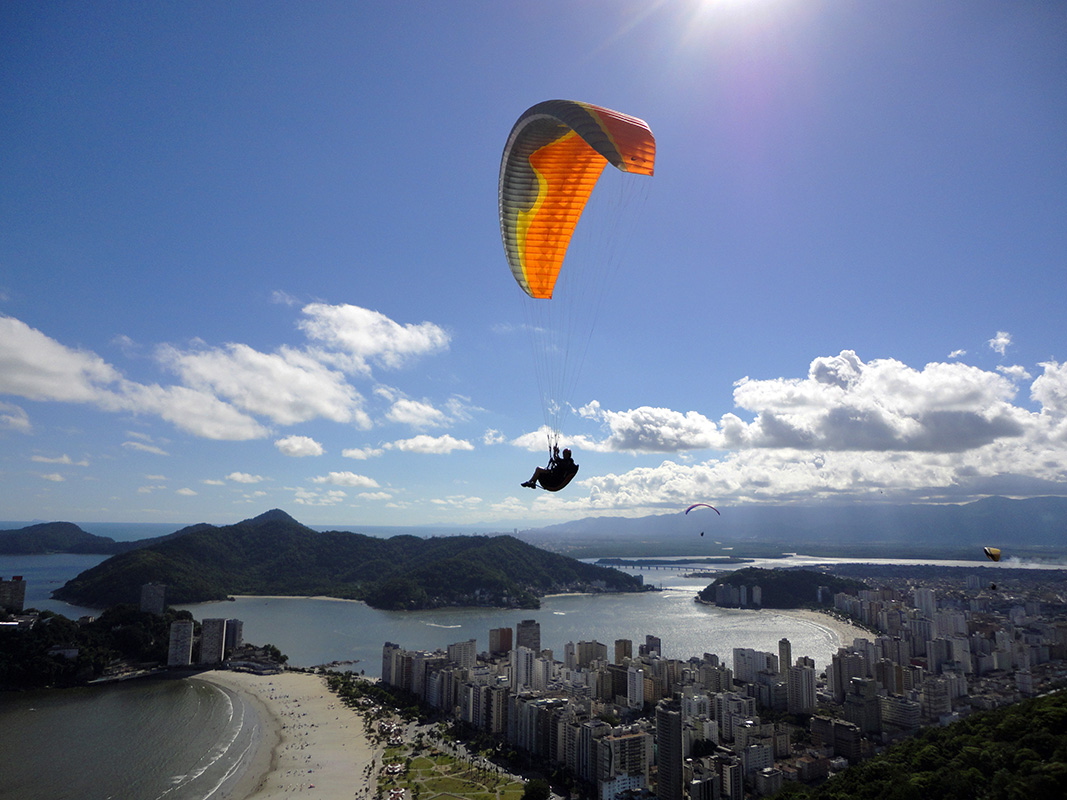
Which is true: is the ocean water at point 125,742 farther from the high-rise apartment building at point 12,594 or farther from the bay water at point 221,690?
the high-rise apartment building at point 12,594

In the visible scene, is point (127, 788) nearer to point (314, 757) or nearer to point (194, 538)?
point (314, 757)

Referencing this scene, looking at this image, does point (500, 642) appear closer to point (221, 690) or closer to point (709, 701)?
point (221, 690)

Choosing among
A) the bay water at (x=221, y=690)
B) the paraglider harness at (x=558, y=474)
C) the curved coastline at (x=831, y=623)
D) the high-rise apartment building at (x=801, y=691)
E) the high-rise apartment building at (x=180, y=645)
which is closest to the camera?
the paraglider harness at (x=558, y=474)

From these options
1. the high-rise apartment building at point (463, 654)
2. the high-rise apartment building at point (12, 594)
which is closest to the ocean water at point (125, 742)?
the high-rise apartment building at point (463, 654)

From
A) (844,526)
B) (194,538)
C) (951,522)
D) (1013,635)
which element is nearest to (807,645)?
(1013,635)

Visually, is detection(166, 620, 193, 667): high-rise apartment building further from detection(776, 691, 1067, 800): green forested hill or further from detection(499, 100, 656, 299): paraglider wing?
detection(499, 100, 656, 299): paraglider wing

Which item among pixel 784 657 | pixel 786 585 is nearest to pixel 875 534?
pixel 786 585
